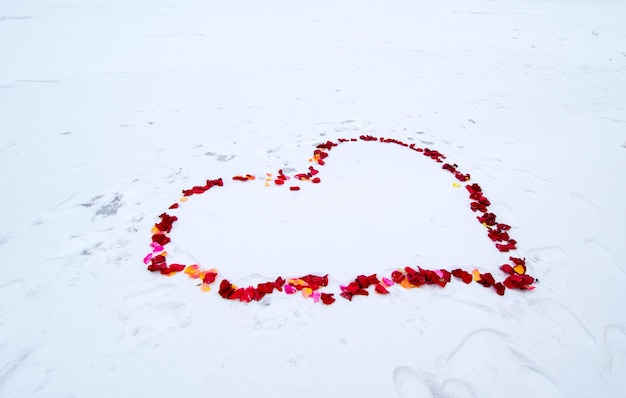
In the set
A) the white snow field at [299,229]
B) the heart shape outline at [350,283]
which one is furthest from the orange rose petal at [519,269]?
the white snow field at [299,229]

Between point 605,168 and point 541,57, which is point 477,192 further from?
point 541,57

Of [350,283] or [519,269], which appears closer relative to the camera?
[350,283]

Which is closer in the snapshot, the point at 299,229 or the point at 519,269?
the point at 519,269

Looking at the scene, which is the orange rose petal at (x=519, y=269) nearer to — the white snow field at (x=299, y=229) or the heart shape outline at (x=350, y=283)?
the heart shape outline at (x=350, y=283)

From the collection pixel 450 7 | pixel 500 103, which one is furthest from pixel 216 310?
pixel 450 7

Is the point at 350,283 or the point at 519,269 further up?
the point at 519,269

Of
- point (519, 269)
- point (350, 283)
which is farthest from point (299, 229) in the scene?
point (519, 269)

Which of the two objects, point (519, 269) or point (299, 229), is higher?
point (519, 269)

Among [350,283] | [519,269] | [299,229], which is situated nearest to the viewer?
[350,283]

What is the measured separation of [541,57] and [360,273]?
12.2m

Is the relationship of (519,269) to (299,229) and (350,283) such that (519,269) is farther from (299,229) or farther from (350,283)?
(299,229)

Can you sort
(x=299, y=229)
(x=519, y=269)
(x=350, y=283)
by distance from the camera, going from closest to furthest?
(x=350, y=283) < (x=519, y=269) < (x=299, y=229)

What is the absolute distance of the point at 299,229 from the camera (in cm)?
373

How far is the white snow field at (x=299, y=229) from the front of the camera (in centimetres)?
247
